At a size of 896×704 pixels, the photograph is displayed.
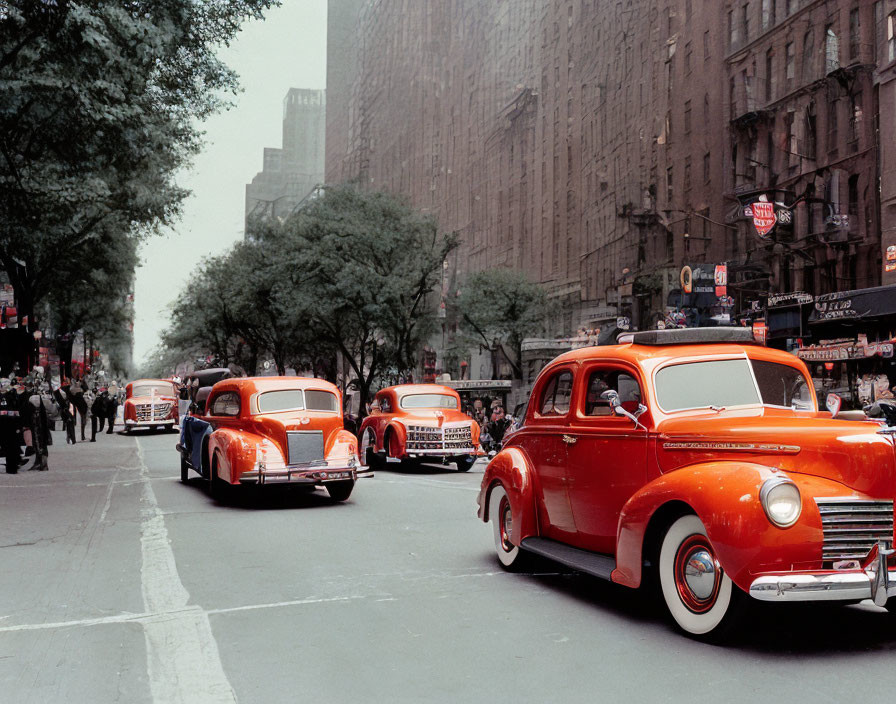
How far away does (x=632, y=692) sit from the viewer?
448 centimetres

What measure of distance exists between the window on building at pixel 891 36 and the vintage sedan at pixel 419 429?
56.1 feet

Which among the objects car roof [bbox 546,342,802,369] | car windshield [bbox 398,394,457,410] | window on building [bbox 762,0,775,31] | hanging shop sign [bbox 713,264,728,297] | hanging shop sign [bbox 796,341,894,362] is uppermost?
window on building [bbox 762,0,775,31]

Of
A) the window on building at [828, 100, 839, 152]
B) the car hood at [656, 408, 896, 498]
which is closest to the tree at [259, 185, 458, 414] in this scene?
the window on building at [828, 100, 839, 152]

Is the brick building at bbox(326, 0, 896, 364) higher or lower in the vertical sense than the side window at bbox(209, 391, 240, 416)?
higher

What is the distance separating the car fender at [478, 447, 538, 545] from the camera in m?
7.37

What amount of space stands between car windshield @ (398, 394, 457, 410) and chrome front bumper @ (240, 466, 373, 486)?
277 inches

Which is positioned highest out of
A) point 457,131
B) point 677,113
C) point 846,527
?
point 457,131

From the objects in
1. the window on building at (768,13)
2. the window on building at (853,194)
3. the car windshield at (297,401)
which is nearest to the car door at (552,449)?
the car windshield at (297,401)

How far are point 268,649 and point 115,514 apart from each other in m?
7.71

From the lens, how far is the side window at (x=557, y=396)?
283 inches

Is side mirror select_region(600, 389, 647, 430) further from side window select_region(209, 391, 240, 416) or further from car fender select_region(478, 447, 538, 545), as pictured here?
side window select_region(209, 391, 240, 416)

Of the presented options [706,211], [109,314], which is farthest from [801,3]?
[109,314]

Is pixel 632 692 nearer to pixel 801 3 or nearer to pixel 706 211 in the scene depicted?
pixel 801 3

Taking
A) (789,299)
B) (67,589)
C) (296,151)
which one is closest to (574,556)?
(67,589)
